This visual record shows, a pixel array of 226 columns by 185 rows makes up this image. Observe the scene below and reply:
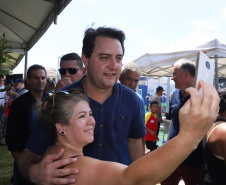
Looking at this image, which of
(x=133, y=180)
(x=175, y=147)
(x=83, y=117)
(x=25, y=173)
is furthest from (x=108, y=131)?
(x=175, y=147)

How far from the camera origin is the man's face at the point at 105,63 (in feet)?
5.56

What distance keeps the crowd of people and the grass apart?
2.27 metres

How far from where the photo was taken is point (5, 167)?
4.97 m

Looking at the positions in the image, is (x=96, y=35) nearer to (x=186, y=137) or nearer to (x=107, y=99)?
(x=107, y=99)

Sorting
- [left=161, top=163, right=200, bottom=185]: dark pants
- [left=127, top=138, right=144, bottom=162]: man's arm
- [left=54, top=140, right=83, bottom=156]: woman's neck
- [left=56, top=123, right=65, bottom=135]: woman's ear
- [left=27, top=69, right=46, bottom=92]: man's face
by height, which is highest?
[left=27, top=69, right=46, bottom=92]: man's face

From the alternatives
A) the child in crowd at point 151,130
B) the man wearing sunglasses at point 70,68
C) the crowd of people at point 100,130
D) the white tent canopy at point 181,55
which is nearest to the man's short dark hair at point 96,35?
the crowd of people at point 100,130

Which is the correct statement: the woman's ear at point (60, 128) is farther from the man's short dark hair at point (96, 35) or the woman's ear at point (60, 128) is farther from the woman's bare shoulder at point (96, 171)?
the man's short dark hair at point (96, 35)

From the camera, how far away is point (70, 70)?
8.72 ft

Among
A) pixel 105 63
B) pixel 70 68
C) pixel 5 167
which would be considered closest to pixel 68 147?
pixel 105 63

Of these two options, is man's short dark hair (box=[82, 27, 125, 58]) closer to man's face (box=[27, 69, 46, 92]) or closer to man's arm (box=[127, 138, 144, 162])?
man's arm (box=[127, 138, 144, 162])

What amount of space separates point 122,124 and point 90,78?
0.47 meters

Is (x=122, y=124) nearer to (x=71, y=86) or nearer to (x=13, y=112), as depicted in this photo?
(x=71, y=86)

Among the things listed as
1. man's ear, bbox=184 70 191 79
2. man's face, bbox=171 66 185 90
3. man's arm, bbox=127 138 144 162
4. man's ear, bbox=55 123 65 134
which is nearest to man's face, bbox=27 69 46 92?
man's arm, bbox=127 138 144 162

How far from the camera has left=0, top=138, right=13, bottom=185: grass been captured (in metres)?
4.33
